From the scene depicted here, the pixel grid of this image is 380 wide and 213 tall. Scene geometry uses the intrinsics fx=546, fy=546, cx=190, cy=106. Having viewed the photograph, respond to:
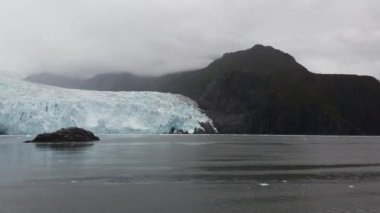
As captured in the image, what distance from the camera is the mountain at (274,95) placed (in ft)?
458

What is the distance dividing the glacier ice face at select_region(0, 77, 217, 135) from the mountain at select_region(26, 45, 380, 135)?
3235cm

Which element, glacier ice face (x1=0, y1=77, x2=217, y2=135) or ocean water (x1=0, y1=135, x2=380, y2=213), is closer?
ocean water (x1=0, y1=135, x2=380, y2=213)

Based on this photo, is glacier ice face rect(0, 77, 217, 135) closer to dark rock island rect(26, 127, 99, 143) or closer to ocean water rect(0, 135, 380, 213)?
dark rock island rect(26, 127, 99, 143)

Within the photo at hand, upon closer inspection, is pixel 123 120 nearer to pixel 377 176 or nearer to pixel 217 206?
pixel 377 176

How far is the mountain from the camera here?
139750 mm

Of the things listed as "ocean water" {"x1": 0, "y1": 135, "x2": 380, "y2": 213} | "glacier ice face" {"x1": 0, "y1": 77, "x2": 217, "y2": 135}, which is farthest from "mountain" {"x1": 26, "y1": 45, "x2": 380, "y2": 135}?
"ocean water" {"x1": 0, "y1": 135, "x2": 380, "y2": 213}

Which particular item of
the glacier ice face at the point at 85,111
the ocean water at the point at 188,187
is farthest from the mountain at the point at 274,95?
the ocean water at the point at 188,187

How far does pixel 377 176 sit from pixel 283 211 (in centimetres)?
1373

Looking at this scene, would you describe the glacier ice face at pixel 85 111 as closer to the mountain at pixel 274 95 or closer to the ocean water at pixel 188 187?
the mountain at pixel 274 95

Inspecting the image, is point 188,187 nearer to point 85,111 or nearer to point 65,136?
point 65,136

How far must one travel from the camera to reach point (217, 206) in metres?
20.4

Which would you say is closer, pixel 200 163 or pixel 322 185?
pixel 322 185

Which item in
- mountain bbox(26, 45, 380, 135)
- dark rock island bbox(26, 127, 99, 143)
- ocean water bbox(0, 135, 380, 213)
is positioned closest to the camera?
ocean water bbox(0, 135, 380, 213)

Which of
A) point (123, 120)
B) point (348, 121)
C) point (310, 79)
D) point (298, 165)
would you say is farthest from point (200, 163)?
point (310, 79)
